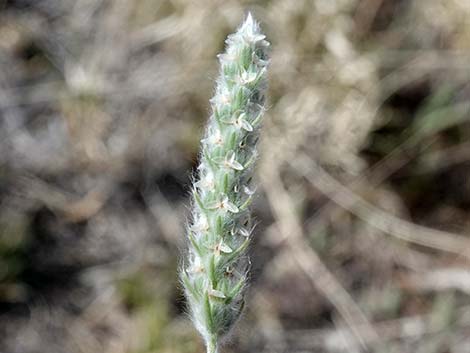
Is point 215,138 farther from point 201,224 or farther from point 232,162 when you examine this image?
point 201,224

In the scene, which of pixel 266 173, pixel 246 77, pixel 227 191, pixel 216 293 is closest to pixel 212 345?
pixel 216 293

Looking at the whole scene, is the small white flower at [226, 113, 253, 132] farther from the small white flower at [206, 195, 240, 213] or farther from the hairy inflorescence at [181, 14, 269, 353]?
the small white flower at [206, 195, 240, 213]

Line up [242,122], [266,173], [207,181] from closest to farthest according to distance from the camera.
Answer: [242,122] → [207,181] → [266,173]

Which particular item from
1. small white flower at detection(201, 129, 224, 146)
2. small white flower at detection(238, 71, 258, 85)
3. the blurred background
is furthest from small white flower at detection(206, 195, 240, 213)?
the blurred background

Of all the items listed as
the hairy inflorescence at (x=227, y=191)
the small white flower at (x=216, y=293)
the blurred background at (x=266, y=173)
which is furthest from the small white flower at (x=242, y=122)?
the blurred background at (x=266, y=173)

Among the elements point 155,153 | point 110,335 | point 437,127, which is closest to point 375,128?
point 437,127

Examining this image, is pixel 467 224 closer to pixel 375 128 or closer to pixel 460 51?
pixel 375 128
